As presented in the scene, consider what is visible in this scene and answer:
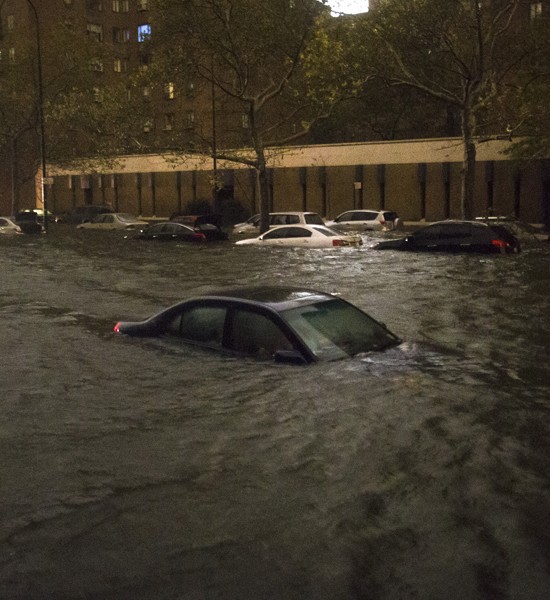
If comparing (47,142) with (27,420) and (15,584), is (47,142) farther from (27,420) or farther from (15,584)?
(15,584)

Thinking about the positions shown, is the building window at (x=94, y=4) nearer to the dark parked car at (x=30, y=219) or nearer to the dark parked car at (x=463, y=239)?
the dark parked car at (x=30, y=219)

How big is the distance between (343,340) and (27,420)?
11.2 ft

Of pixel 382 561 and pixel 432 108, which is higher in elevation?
pixel 432 108

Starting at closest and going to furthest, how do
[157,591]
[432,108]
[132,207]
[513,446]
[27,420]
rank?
[157,591] → [513,446] → [27,420] → [432,108] → [132,207]

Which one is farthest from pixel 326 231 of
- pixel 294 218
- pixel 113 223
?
pixel 113 223

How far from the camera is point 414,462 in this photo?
24.7 ft

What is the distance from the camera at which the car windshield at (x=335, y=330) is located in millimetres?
9922

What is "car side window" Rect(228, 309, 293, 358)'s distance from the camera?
9961mm

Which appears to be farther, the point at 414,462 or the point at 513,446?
the point at 513,446

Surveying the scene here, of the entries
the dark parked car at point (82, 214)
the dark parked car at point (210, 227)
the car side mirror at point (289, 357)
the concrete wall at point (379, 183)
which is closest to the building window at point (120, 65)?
the concrete wall at point (379, 183)

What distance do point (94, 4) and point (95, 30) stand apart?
245 centimetres

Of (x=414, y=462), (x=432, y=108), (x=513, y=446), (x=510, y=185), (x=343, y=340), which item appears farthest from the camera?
(x=432, y=108)

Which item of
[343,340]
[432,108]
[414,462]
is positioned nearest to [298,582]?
[414,462]

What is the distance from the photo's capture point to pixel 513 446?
8.00m
